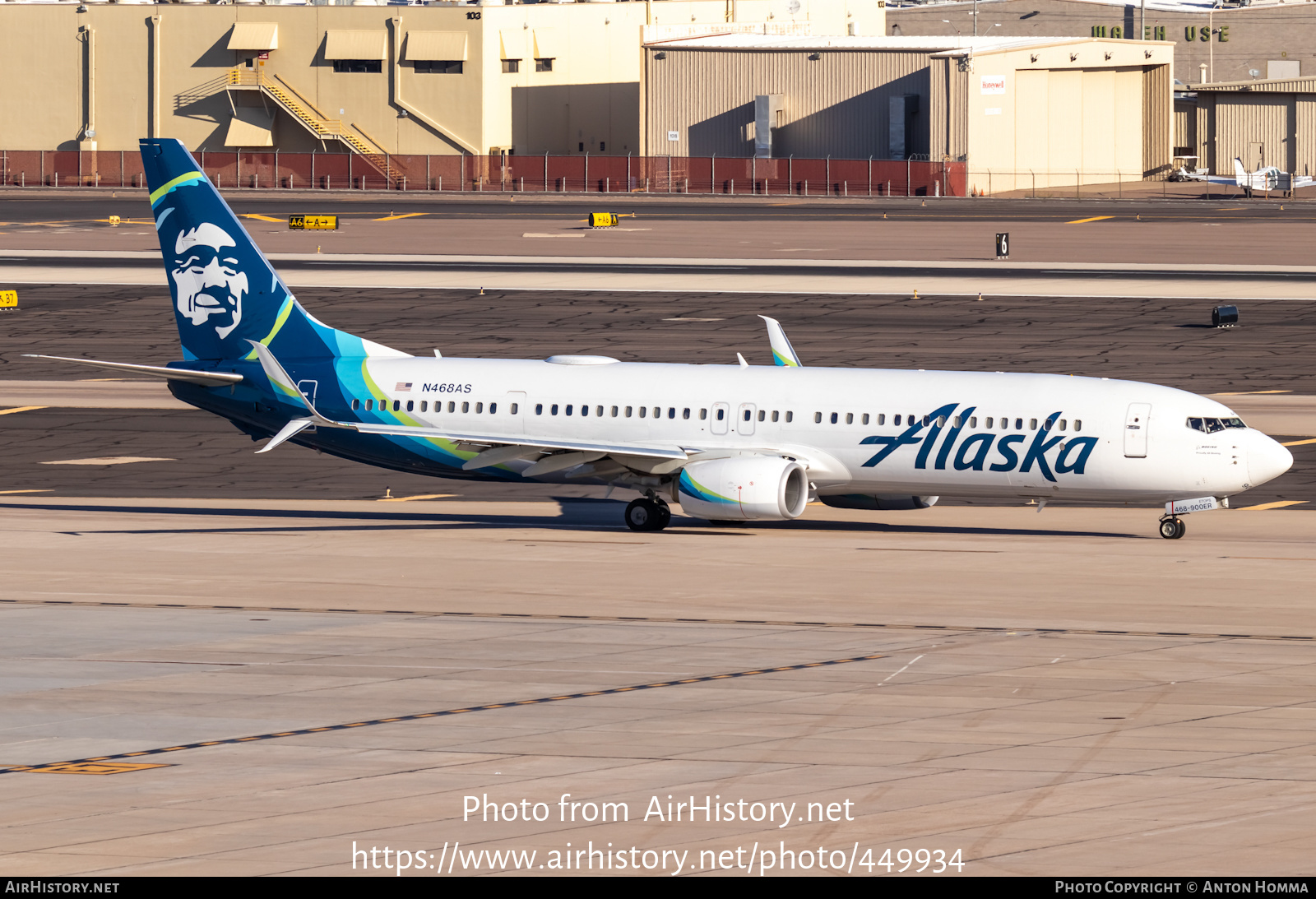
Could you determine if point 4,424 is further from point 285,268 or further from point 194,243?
point 285,268

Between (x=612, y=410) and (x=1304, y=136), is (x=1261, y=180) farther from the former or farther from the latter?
(x=612, y=410)

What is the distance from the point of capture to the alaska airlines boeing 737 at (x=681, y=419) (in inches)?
1796

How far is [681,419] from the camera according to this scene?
48281mm

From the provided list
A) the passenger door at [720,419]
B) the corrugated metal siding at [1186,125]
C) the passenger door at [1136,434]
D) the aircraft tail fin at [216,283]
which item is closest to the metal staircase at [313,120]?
the corrugated metal siding at [1186,125]

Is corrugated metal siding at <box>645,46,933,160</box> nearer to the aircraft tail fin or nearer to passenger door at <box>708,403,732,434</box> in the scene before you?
the aircraft tail fin

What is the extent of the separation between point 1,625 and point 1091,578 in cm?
2173

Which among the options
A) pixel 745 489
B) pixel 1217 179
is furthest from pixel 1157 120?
pixel 745 489

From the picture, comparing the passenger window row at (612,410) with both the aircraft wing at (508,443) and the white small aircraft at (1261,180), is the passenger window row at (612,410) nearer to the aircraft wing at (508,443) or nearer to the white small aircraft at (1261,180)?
the aircraft wing at (508,443)

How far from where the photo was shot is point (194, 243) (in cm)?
5212

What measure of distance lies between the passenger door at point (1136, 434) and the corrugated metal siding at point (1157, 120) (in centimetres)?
13323

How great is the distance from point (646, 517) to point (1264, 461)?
48.2ft

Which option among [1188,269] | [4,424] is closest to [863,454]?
[4,424]

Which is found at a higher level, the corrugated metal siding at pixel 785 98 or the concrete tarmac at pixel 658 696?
the corrugated metal siding at pixel 785 98

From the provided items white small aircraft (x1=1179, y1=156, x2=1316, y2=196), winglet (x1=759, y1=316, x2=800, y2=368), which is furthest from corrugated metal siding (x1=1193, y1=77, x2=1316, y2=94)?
winglet (x1=759, y1=316, x2=800, y2=368)
